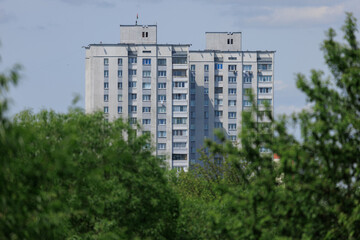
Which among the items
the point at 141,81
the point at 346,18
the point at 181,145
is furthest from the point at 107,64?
the point at 346,18

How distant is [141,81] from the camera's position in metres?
193

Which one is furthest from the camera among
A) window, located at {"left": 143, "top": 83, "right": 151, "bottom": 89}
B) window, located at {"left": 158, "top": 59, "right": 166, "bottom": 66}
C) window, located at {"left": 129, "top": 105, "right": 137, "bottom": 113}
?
window, located at {"left": 129, "top": 105, "right": 137, "bottom": 113}

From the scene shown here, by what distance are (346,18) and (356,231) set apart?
23.3 ft

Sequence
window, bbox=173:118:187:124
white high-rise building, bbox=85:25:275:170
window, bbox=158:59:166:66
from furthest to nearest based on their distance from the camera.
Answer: window, bbox=173:118:187:124 < window, bbox=158:59:166:66 < white high-rise building, bbox=85:25:275:170

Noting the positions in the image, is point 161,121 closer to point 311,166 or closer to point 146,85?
point 146,85

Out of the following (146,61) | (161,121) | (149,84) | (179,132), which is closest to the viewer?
(146,61)

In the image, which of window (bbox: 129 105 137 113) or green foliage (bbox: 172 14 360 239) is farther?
window (bbox: 129 105 137 113)

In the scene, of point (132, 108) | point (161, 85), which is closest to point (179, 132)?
point (161, 85)

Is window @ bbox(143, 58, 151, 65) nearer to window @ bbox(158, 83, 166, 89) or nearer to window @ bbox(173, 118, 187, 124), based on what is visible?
window @ bbox(158, 83, 166, 89)

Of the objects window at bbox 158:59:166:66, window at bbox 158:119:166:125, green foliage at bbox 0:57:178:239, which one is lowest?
green foliage at bbox 0:57:178:239

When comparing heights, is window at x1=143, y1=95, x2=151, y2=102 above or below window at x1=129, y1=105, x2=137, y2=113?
above

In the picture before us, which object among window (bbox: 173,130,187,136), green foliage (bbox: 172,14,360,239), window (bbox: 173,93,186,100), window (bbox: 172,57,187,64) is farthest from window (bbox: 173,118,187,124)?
green foliage (bbox: 172,14,360,239)

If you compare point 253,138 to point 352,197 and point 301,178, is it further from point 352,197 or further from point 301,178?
point 352,197

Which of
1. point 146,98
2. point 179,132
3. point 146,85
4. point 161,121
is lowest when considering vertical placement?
point 179,132
